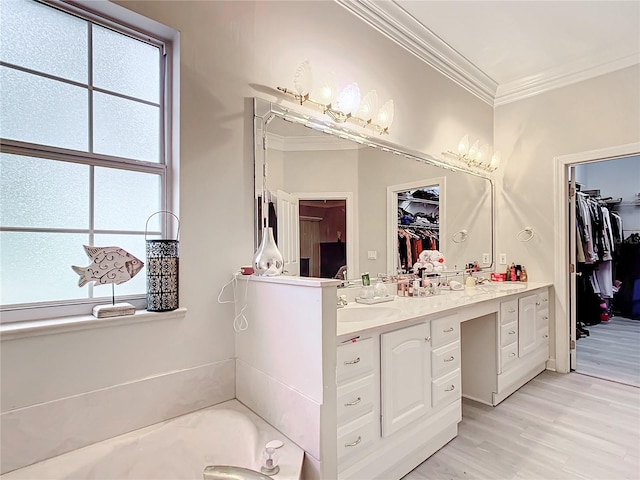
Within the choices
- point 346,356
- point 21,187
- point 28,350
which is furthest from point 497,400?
point 21,187

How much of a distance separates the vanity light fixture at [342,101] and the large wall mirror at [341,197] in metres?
0.09

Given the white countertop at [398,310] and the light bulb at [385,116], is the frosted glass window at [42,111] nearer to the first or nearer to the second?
the white countertop at [398,310]

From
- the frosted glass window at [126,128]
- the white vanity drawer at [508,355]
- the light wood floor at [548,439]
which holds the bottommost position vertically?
the light wood floor at [548,439]

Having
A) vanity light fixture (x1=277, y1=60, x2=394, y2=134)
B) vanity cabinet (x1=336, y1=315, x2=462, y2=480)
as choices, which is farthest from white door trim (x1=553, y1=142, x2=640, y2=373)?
vanity light fixture (x1=277, y1=60, x2=394, y2=134)

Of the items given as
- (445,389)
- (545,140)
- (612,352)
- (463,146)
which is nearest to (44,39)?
(445,389)

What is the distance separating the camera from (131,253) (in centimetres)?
162

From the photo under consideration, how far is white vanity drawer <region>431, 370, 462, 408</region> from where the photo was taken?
1.96m

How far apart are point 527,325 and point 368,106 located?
90.5 inches

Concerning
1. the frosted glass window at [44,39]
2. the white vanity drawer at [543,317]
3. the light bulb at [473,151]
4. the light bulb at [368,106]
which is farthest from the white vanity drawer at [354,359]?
the light bulb at [473,151]

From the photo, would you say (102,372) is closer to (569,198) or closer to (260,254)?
(260,254)

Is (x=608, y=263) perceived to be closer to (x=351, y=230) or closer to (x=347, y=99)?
(x=351, y=230)

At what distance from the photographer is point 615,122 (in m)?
3.09

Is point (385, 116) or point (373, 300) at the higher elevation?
point (385, 116)

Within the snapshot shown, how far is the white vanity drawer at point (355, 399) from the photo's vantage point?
149 cm
